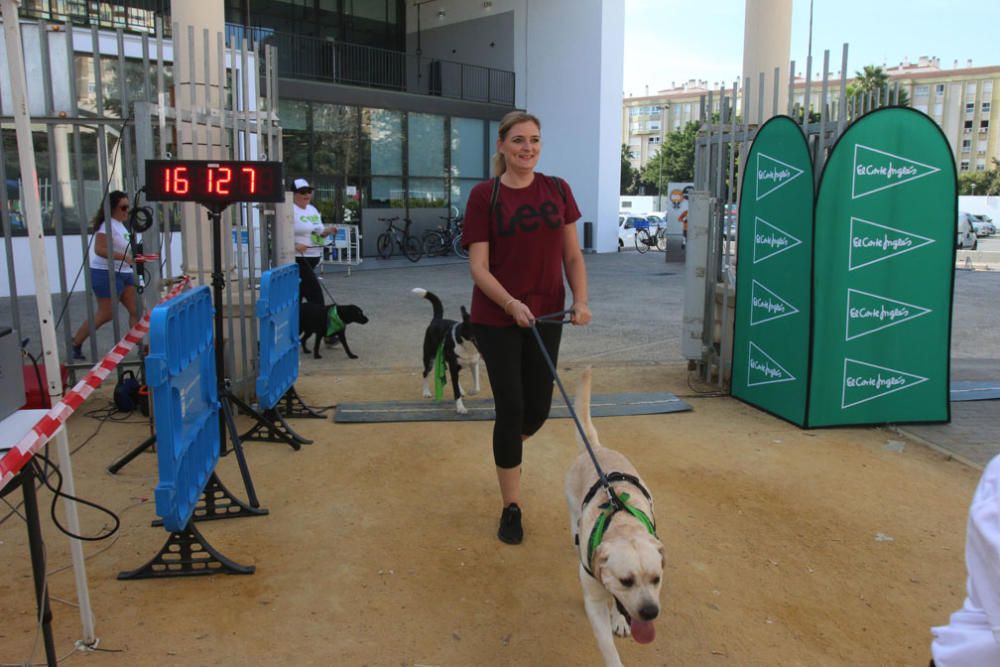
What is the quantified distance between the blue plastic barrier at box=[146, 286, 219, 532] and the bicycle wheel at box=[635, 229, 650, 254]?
73.5 feet

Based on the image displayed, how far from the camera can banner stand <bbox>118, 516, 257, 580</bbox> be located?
11.1ft

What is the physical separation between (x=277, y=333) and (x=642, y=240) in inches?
845

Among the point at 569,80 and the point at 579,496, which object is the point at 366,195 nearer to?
the point at 569,80

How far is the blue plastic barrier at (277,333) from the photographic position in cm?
493

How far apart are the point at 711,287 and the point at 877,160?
1844 mm

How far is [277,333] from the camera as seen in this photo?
17.1ft

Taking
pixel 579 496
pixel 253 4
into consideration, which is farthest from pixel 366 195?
pixel 579 496

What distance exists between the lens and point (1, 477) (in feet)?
6.59

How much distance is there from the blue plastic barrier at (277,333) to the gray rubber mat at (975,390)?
5517 millimetres

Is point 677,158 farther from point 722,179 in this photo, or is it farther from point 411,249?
point 722,179

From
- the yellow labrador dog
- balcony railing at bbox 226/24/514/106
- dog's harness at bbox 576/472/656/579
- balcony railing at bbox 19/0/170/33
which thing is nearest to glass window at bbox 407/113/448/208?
balcony railing at bbox 226/24/514/106

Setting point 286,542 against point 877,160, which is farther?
point 877,160

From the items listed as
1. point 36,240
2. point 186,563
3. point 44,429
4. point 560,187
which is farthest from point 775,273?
point 44,429

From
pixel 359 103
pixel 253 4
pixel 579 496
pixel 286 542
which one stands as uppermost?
pixel 253 4
